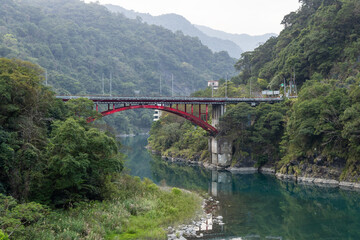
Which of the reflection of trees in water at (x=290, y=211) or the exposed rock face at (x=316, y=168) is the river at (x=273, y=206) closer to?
the reflection of trees in water at (x=290, y=211)

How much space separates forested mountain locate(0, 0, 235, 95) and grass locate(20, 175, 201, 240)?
65573mm

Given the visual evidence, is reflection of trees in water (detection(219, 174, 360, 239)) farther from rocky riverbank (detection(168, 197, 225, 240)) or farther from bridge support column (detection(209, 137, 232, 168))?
bridge support column (detection(209, 137, 232, 168))

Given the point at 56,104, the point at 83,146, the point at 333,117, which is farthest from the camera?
the point at 333,117

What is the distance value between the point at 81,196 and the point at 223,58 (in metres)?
162

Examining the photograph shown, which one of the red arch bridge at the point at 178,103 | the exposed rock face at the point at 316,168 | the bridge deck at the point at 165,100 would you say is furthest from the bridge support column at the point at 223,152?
the exposed rock face at the point at 316,168

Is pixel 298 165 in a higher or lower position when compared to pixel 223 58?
lower

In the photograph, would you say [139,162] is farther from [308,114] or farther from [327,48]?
[327,48]

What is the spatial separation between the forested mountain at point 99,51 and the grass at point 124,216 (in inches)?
2582

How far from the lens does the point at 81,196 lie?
880 inches

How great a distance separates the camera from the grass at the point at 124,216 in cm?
1770

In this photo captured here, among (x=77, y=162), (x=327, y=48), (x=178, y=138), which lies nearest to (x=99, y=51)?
(x=178, y=138)

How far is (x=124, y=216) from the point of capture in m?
21.6

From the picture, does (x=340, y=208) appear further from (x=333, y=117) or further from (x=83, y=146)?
(x=83, y=146)

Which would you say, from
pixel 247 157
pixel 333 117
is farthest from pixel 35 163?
pixel 247 157
